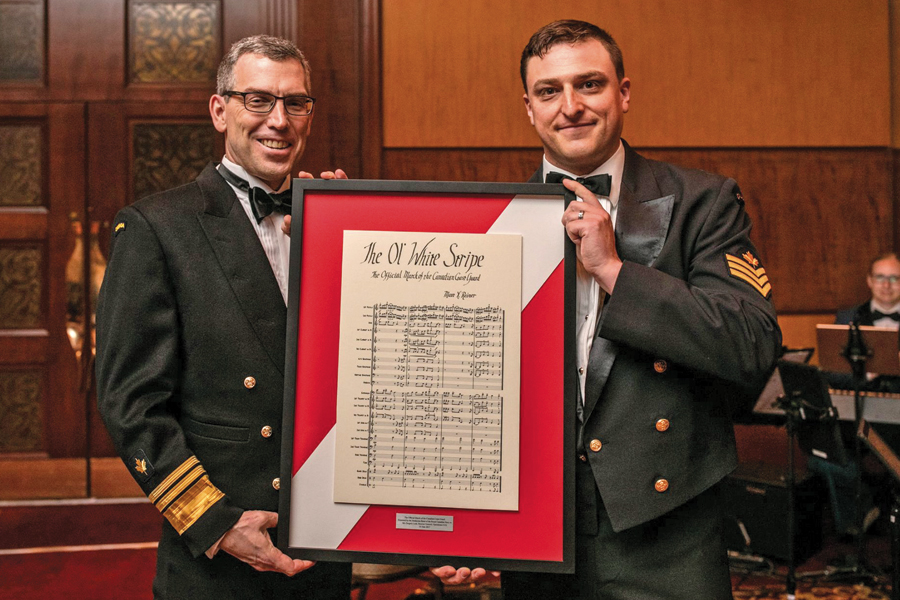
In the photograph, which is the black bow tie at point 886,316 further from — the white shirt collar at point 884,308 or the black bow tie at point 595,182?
the black bow tie at point 595,182

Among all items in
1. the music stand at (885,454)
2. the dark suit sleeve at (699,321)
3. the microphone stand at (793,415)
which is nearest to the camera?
the dark suit sleeve at (699,321)

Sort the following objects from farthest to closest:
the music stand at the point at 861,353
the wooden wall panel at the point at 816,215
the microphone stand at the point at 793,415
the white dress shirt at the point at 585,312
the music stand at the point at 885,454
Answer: the wooden wall panel at the point at 816,215
the music stand at the point at 861,353
the microphone stand at the point at 793,415
the music stand at the point at 885,454
the white dress shirt at the point at 585,312

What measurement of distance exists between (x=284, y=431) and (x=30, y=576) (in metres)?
3.03

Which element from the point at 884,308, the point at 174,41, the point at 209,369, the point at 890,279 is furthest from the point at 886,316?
the point at 174,41

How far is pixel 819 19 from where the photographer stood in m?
4.93

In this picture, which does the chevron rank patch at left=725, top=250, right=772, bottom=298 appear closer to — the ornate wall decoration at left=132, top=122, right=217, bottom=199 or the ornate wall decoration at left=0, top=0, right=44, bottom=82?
the ornate wall decoration at left=132, top=122, right=217, bottom=199

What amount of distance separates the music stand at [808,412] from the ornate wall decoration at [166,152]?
377 centimetres

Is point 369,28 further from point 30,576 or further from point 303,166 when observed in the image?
point 30,576

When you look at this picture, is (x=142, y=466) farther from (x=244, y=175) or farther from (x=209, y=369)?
(x=244, y=175)

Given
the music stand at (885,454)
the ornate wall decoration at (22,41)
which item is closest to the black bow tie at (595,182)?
the music stand at (885,454)

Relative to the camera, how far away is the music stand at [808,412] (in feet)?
12.1

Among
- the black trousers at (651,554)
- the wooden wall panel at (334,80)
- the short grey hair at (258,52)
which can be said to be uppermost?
the wooden wall panel at (334,80)

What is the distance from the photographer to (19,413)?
467 centimetres

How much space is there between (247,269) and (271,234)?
129 millimetres
